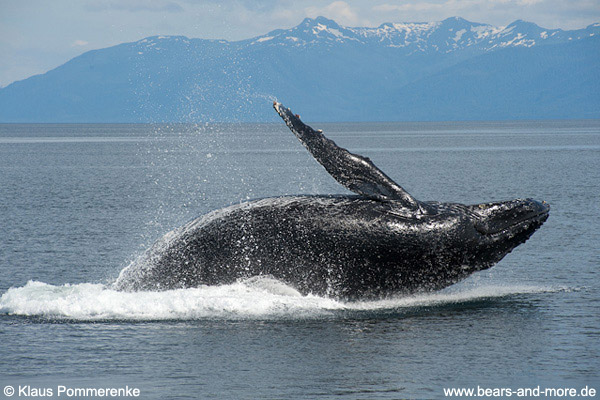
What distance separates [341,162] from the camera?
1253 cm

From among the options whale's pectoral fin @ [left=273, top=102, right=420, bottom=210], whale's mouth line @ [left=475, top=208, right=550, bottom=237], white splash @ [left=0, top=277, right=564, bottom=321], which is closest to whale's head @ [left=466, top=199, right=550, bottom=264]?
whale's mouth line @ [left=475, top=208, right=550, bottom=237]

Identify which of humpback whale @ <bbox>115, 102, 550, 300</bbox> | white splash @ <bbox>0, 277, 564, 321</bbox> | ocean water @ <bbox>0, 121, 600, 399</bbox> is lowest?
ocean water @ <bbox>0, 121, 600, 399</bbox>

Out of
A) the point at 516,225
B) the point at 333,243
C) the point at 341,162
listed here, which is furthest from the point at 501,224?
the point at 341,162

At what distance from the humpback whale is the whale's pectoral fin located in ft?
0.06

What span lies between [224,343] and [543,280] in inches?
307

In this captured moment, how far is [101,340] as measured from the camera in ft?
37.5

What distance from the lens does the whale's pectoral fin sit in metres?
12.4

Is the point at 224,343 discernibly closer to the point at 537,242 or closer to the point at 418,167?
the point at 537,242

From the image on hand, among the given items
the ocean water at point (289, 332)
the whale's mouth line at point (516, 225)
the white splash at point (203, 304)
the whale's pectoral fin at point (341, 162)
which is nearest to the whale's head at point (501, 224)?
the whale's mouth line at point (516, 225)

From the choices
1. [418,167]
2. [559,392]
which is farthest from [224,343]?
[418,167]

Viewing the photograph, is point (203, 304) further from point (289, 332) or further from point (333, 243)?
point (333, 243)

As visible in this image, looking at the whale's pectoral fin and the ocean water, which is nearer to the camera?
the ocean water

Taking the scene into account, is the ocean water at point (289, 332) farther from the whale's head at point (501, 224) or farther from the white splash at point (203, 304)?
the whale's head at point (501, 224)

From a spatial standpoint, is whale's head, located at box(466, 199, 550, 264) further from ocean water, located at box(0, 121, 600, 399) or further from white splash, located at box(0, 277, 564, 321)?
white splash, located at box(0, 277, 564, 321)
